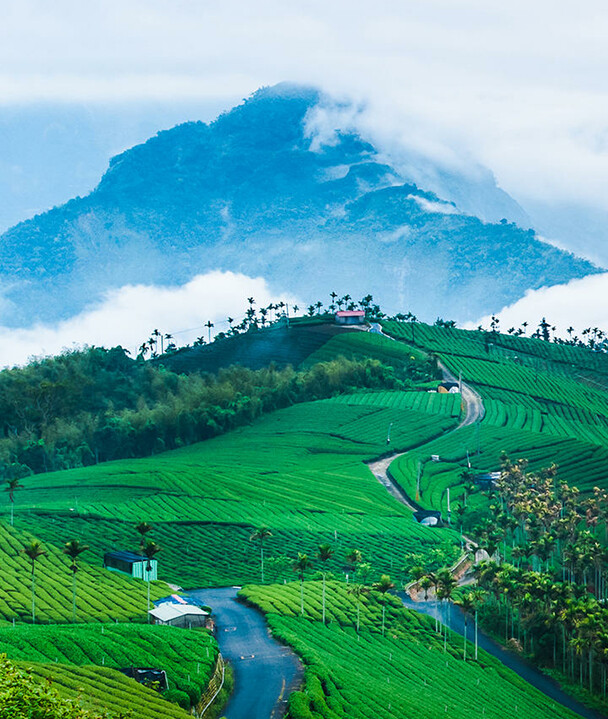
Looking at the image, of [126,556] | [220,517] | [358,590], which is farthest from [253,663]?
[220,517]

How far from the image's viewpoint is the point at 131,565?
137 m

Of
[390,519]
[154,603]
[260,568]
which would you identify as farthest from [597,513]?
[154,603]

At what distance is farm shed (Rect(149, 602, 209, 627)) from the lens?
115m

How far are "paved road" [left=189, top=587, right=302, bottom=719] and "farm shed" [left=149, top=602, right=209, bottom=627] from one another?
2.43 metres

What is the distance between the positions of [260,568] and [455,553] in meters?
31.2

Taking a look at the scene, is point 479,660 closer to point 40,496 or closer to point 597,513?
point 597,513

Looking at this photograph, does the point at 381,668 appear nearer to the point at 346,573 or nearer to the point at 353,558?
the point at 353,558

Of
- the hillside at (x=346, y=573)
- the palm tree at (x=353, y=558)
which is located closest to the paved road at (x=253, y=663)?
the hillside at (x=346, y=573)

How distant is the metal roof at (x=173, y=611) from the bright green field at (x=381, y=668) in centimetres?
782

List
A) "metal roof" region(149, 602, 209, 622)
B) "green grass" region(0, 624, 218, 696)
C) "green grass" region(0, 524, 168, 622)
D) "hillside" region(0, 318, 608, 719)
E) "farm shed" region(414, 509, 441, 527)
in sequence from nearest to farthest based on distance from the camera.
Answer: "green grass" region(0, 624, 218, 696)
"hillside" region(0, 318, 608, 719)
"metal roof" region(149, 602, 209, 622)
"green grass" region(0, 524, 168, 622)
"farm shed" region(414, 509, 441, 527)

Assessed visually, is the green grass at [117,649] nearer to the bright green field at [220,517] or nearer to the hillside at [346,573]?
the hillside at [346,573]

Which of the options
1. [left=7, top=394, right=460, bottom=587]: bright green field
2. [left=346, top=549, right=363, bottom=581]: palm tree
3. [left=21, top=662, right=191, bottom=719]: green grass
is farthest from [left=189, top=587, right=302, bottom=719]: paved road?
[left=7, top=394, right=460, bottom=587]: bright green field

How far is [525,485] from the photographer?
18688cm

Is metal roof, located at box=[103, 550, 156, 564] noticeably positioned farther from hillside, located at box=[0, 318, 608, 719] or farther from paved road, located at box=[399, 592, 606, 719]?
paved road, located at box=[399, 592, 606, 719]
